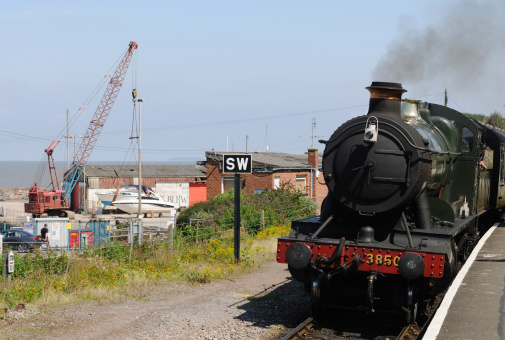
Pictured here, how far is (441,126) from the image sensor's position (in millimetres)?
10938

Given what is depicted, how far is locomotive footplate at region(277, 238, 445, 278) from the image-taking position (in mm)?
7898

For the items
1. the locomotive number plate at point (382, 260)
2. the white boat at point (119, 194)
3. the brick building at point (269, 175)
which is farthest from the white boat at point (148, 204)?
the locomotive number plate at point (382, 260)

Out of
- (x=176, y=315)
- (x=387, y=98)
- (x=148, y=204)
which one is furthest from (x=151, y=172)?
(x=387, y=98)

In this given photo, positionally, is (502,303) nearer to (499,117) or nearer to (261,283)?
(261,283)

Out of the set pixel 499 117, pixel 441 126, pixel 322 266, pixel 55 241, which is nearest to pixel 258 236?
Result: pixel 441 126

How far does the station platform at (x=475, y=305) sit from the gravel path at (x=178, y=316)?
231 centimetres

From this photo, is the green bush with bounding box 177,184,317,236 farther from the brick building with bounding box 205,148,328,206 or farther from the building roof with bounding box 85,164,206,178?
the building roof with bounding box 85,164,206,178

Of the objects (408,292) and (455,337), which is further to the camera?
(408,292)

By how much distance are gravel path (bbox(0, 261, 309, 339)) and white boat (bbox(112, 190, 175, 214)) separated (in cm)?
3570

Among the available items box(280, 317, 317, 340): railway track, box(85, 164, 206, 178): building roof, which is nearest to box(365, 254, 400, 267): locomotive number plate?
box(280, 317, 317, 340): railway track

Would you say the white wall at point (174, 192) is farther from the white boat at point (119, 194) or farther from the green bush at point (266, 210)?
the green bush at point (266, 210)

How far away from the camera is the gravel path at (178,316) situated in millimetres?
8594

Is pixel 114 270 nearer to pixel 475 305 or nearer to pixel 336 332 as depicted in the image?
pixel 336 332

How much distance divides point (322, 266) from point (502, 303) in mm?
2992
